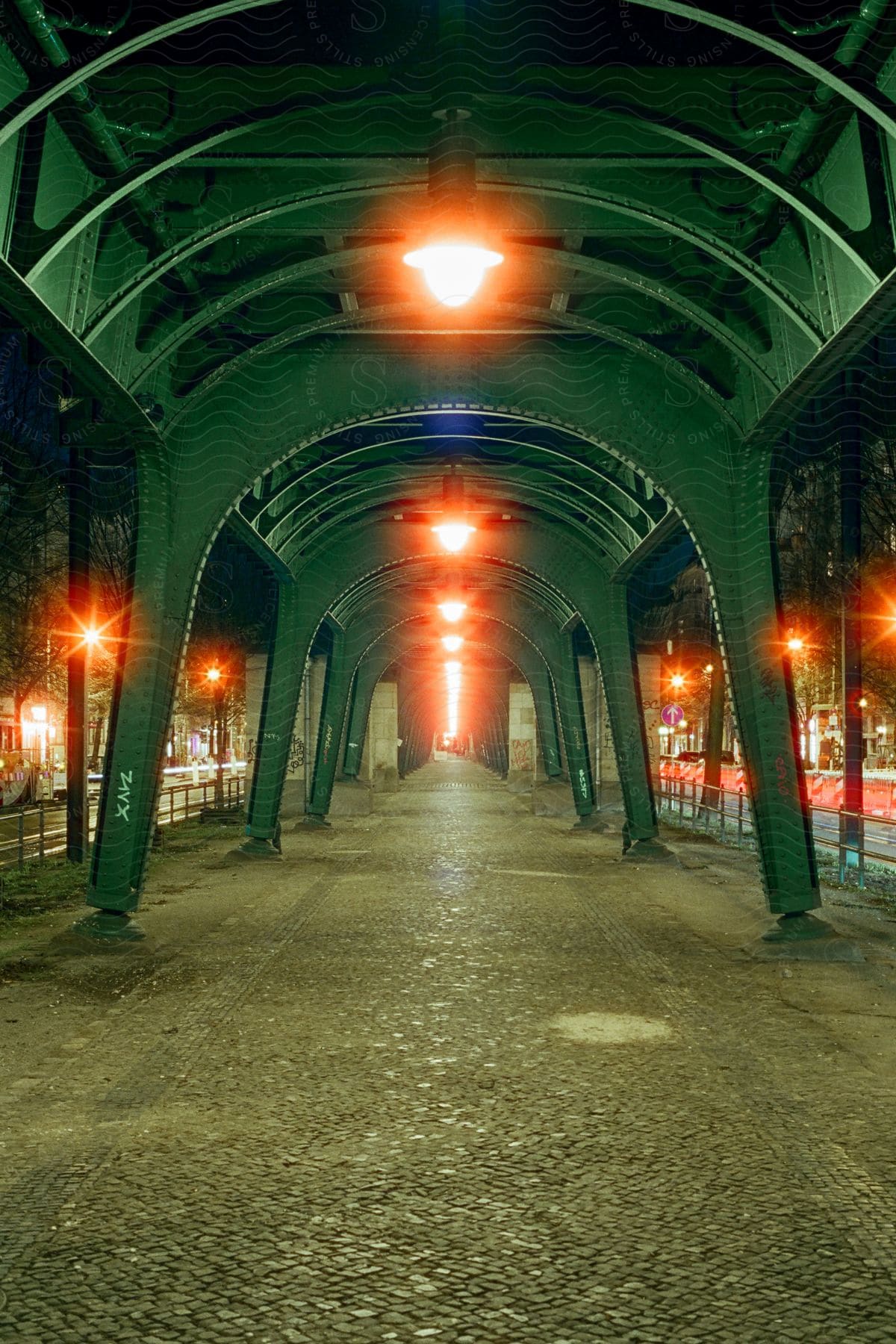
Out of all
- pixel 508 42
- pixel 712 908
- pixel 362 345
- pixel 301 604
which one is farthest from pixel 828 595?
pixel 508 42

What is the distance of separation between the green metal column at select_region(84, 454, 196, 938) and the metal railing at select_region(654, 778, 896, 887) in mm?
5960

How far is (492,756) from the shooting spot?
66312 millimetres

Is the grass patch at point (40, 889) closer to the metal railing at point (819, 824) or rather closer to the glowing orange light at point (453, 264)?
the metal railing at point (819, 824)

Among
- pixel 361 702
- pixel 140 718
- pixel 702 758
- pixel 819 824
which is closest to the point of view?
pixel 140 718

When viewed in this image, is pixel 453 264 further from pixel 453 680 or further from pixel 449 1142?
pixel 453 680

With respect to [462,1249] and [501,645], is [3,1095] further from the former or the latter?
[501,645]

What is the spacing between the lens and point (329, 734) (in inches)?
1075

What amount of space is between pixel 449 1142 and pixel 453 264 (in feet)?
12.5

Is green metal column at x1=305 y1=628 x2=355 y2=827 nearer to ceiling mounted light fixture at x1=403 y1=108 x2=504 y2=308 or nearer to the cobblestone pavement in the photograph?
the cobblestone pavement

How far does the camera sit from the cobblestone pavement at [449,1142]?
4246 millimetres

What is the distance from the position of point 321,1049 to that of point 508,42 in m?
5.56

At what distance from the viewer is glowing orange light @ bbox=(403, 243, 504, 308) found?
19.5 feet

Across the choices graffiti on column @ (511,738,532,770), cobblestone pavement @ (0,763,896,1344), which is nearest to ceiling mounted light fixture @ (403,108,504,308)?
cobblestone pavement @ (0,763,896,1344)

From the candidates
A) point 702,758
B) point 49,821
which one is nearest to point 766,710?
point 49,821
